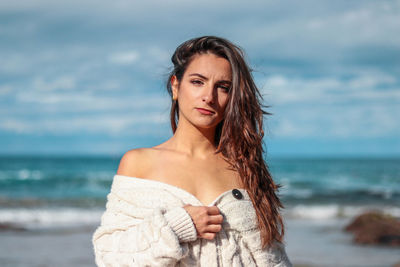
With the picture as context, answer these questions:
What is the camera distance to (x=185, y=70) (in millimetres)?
2430

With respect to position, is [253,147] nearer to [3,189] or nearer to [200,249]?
[200,249]

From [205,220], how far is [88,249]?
6.09m

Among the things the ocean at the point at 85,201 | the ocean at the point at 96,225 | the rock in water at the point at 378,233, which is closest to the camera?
the ocean at the point at 96,225

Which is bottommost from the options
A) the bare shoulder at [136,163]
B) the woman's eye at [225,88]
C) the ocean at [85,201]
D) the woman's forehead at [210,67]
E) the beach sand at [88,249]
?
the bare shoulder at [136,163]

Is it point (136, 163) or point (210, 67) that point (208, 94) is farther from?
point (136, 163)

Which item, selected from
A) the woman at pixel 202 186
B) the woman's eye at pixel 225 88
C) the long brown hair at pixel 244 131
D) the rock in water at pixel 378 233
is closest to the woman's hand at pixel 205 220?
the woman at pixel 202 186

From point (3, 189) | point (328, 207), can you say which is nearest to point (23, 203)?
point (3, 189)

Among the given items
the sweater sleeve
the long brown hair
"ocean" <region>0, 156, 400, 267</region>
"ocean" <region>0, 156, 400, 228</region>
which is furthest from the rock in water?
the sweater sleeve

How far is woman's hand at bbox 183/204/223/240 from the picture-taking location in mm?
2109

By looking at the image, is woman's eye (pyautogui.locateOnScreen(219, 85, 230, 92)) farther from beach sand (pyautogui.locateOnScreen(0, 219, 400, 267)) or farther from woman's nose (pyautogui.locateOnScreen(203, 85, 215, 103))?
beach sand (pyautogui.locateOnScreen(0, 219, 400, 267))

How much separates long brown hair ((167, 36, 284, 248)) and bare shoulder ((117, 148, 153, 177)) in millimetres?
414

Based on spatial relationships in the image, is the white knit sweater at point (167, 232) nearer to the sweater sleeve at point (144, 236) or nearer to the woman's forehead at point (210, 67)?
the sweater sleeve at point (144, 236)

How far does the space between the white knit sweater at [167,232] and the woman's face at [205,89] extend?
398 millimetres

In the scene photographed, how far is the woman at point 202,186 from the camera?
210 centimetres
